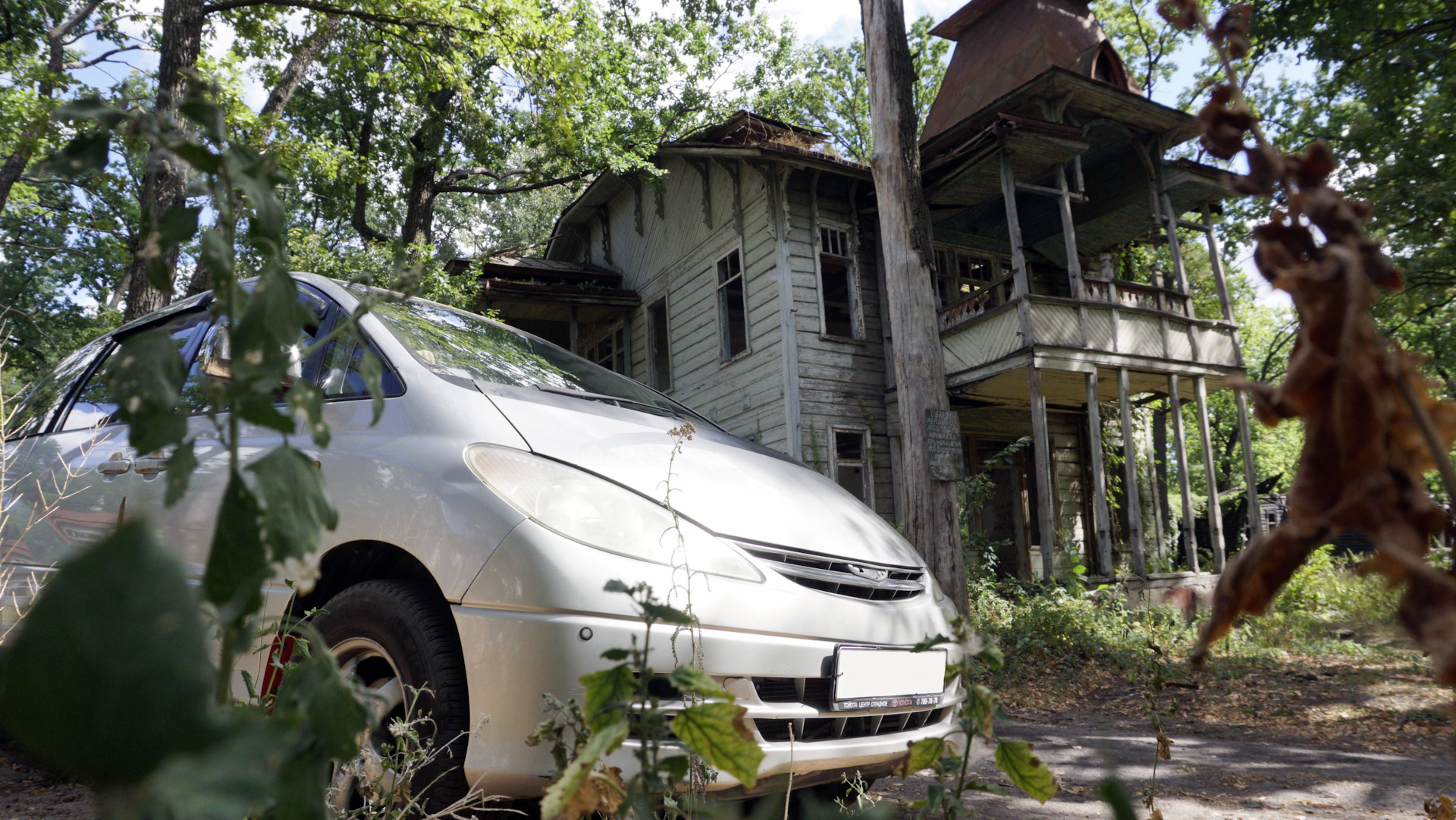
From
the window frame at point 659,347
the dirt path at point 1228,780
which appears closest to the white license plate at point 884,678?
the dirt path at point 1228,780

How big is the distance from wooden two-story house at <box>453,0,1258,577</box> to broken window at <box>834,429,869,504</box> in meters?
0.03

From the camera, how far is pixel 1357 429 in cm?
44

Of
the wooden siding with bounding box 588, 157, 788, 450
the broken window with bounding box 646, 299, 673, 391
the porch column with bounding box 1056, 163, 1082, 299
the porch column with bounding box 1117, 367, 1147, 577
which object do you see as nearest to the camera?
the porch column with bounding box 1117, 367, 1147, 577

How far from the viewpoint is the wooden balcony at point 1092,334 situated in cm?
1094

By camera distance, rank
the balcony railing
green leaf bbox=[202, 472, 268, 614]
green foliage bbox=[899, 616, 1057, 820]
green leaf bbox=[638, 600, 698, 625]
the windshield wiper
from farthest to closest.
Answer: the balcony railing
the windshield wiper
green foliage bbox=[899, 616, 1057, 820]
green leaf bbox=[638, 600, 698, 625]
green leaf bbox=[202, 472, 268, 614]

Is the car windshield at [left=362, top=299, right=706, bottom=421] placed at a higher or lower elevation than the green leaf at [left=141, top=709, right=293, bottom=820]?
higher

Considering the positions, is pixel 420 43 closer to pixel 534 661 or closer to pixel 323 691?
pixel 534 661

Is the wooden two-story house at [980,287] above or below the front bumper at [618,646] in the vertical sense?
above

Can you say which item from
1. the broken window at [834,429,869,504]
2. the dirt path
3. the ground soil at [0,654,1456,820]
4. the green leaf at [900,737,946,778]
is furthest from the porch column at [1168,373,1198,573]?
the green leaf at [900,737,946,778]

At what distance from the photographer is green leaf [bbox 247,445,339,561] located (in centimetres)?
44

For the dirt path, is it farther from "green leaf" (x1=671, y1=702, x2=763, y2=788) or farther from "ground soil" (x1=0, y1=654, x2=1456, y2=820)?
"green leaf" (x1=671, y1=702, x2=763, y2=788)

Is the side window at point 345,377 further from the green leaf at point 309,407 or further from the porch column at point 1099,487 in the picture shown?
the porch column at point 1099,487

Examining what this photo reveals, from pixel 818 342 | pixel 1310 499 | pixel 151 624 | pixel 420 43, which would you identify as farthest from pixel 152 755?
pixel 420 43

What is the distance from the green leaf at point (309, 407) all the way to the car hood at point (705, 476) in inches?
62.2
